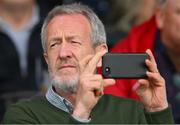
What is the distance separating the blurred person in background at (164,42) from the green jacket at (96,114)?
107 cm

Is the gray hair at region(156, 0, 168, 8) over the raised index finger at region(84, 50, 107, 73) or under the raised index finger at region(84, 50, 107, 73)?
over

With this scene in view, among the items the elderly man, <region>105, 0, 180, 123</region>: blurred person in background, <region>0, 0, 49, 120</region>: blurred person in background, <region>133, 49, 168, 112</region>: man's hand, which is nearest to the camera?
<region>133, 49, 168, 112</region>: man's hand

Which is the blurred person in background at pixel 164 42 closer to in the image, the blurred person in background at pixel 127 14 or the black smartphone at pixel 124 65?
the blurred person in background at pixel 127 14

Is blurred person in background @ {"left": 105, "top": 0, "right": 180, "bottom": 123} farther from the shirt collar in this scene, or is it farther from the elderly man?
the shirt collar

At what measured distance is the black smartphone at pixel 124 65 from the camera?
330 centimetres

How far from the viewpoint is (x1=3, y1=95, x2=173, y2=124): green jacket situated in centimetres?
338

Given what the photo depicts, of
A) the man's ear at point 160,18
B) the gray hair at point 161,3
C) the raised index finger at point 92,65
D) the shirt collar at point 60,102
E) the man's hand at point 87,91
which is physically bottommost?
the shirt collar at point 60,102

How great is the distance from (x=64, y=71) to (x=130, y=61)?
33 centimetres

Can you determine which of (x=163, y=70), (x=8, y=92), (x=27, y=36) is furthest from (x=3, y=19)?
(x=163, y=70)

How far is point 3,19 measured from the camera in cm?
569

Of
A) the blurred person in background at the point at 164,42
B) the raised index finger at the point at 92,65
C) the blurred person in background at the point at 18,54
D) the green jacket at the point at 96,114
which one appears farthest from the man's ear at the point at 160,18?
the raised index finger at the point at 92,65

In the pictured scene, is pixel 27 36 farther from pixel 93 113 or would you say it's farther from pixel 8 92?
pixel 93 113

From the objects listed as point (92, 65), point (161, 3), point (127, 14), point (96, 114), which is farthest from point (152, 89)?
point (127, 14)

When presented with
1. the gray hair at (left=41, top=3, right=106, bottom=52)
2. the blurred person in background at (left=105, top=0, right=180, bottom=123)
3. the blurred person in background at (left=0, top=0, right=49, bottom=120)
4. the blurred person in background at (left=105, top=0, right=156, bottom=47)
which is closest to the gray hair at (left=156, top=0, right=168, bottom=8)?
the blurred person in background at (left=105, top=0, right=180, bottom=123)
